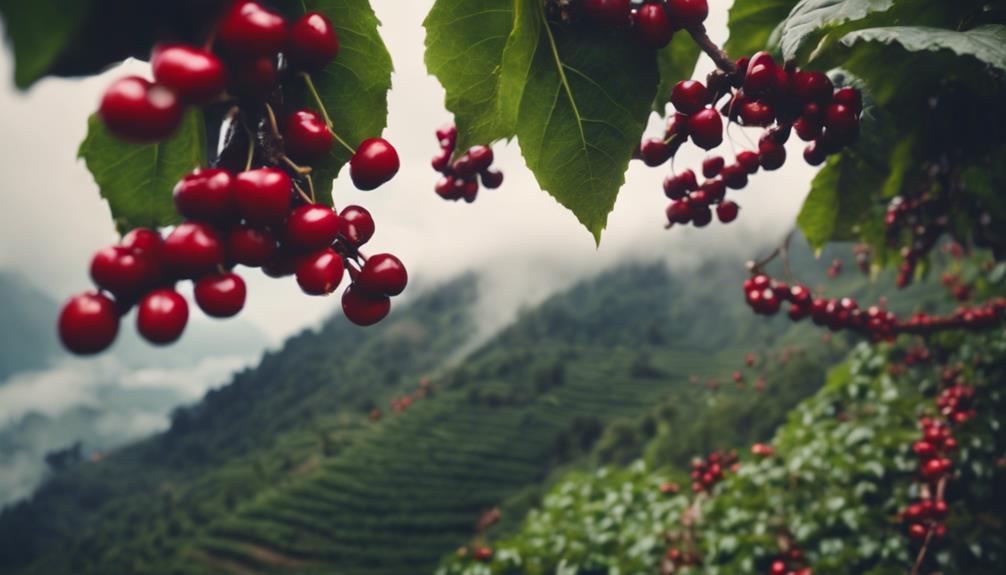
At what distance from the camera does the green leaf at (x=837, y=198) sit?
2268 mm

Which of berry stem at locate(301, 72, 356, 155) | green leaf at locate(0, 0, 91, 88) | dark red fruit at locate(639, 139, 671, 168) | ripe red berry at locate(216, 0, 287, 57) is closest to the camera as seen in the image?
green leaf at locate(0, 0, 91, 88)

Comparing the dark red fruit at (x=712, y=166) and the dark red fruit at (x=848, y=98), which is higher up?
the dark red fruit at (x=712, y=166)

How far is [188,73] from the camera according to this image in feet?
2.06

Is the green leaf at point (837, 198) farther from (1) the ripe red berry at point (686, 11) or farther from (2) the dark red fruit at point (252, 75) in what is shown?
(2) the dark red fruit at point (252, 75)

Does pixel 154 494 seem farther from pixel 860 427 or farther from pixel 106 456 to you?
pixel 860 427

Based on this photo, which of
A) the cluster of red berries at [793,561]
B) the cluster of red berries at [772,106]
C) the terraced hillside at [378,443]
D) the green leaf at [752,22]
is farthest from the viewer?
the terraced hillside at [378,443]

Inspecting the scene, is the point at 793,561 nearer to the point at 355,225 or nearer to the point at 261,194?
the point at 355,225

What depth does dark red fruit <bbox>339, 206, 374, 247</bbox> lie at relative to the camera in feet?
3.19

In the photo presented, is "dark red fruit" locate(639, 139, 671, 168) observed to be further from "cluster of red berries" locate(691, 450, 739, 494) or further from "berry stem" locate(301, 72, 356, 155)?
"cluster of red berries" locate(691, 450, 739, 494)

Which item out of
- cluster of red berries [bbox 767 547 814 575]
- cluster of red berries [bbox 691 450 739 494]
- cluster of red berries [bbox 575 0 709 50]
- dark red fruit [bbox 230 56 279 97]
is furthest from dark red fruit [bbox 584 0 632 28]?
cluster of red berries [bbox 691 450 739 494]

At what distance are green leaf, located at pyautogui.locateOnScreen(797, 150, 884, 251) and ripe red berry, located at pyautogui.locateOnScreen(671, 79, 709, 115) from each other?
3.87ft

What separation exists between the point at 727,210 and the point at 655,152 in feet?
1.79

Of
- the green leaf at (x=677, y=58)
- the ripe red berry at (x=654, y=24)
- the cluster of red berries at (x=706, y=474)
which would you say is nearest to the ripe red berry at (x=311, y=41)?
the ripe red berry at (x=654, y=24)

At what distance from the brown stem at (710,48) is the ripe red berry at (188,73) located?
0.97 metres
